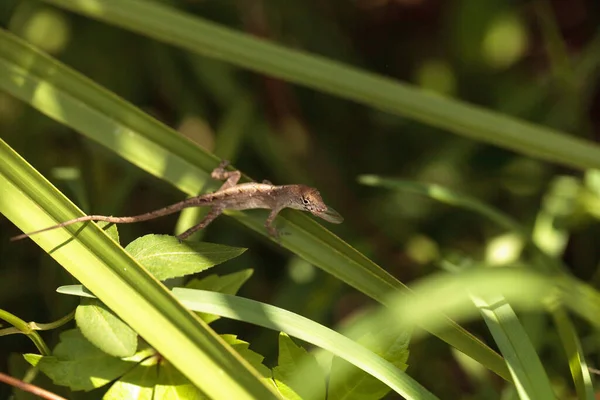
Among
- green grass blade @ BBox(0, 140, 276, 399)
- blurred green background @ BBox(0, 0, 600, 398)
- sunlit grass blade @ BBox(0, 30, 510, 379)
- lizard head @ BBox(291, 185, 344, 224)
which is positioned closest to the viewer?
green grass blade @ BBox(0, 140, 276, 399)

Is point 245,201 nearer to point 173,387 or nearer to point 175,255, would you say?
point 175,255

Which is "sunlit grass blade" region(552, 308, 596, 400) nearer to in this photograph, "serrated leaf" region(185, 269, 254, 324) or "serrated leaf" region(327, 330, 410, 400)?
"serrated leaf" region(327, 330, 410, 400)

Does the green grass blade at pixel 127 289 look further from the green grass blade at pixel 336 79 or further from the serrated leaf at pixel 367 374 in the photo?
the green grass blade at pixel 336 79

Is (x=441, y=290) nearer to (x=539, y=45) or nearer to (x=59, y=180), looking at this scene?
(x=59, y=180)

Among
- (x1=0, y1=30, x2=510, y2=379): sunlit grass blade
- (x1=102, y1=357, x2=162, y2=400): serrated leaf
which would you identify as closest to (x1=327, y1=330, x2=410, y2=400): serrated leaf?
(x1=102, y1=357, x2=162, y2=400): serrated leaf

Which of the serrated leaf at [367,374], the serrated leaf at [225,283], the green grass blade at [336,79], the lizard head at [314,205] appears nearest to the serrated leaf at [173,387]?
the serrated leaf at [225,283]

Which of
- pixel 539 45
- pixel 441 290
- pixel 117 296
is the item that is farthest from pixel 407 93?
pixel 539 45

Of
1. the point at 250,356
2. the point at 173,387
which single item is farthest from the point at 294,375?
the point at 173,387
